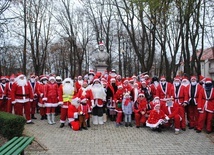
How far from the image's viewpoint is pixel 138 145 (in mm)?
7395

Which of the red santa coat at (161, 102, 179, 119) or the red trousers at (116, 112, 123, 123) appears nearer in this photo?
the red santa coat at (161, 102, 179, 119)

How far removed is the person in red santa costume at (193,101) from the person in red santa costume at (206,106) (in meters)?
0.40

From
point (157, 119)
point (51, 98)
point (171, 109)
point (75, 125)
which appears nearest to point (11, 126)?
point (75, 125)

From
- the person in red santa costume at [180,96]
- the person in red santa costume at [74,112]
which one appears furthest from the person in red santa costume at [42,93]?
the person in red santa costume at [180,96]

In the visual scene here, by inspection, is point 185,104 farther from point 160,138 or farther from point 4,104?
point 4,104

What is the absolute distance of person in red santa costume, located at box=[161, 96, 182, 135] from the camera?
354 inches

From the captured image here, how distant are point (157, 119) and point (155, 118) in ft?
0.26

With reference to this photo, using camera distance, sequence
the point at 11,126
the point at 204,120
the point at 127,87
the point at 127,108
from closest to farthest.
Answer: the point at 11,126 → the point at 204,120 → the point at 127,108 → the point at 127,87

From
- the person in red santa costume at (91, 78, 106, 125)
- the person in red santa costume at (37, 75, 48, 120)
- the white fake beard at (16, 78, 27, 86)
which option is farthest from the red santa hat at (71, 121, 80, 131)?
the white fake beard at (16, 78, 27, 86)

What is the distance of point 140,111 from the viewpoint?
32.9 ft

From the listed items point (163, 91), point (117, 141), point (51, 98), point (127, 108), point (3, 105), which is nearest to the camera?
point (117, 141)

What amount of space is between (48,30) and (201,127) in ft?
85.9

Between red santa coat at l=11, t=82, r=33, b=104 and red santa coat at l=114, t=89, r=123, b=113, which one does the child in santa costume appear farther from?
red santa coat at l=11, t=82, r=33, b=104

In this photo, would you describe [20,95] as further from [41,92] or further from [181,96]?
[181,96]
